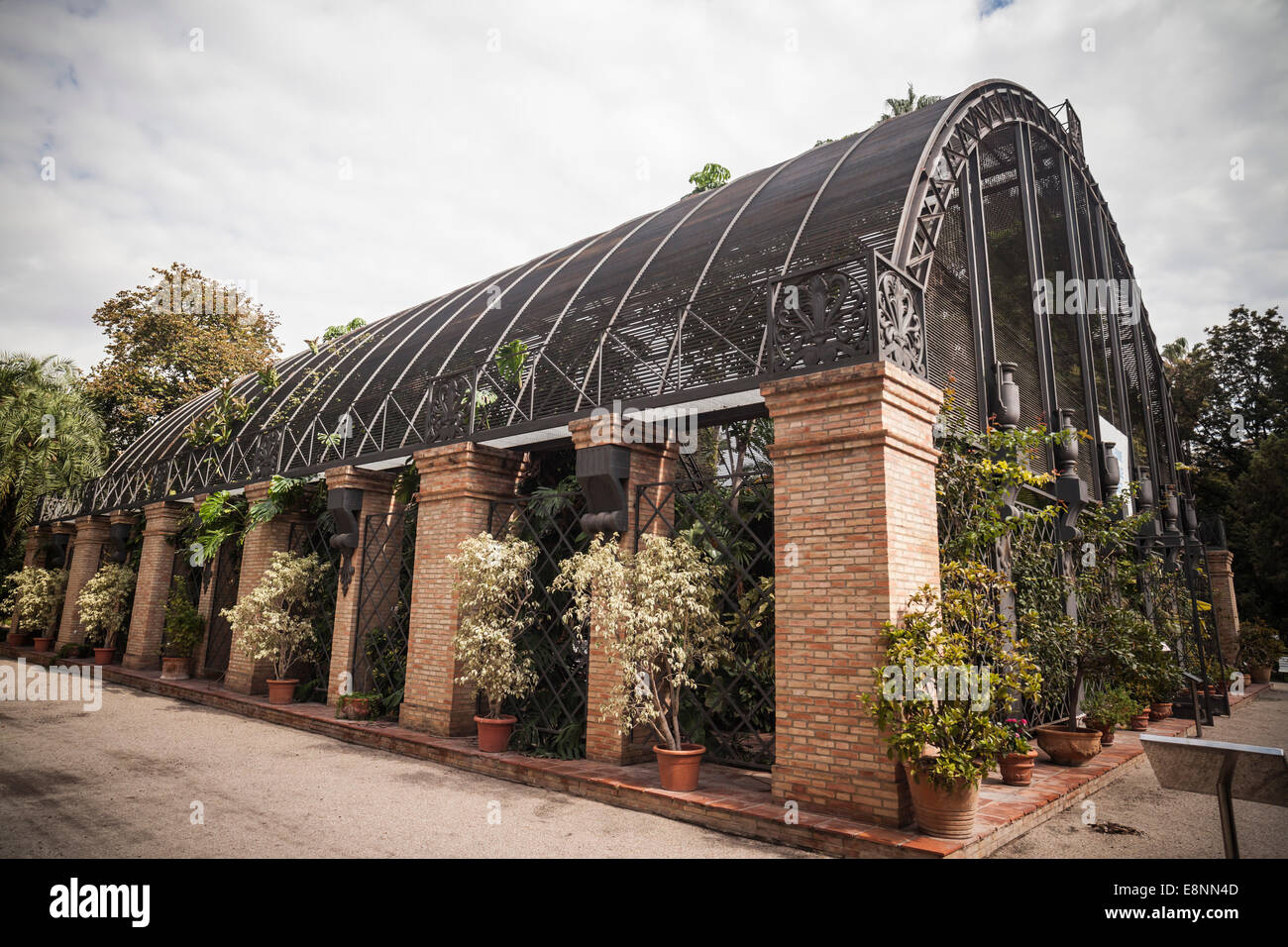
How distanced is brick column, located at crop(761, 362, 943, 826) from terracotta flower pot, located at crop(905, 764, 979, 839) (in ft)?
0.79

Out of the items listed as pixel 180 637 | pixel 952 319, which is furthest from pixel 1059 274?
pixel 180 637

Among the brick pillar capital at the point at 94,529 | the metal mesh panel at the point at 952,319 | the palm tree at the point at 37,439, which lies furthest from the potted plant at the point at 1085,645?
the palm tree at the point at 37,439

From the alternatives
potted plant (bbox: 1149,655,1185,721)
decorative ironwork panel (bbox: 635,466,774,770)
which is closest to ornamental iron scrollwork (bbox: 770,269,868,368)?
decorative ironwork panel (bbox: 635,466,774,770)

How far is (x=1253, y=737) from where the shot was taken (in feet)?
40.4

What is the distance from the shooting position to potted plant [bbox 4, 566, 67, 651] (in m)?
21.9

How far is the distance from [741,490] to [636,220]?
8.66 meters

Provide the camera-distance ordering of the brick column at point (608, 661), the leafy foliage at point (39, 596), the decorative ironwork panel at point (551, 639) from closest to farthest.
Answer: the brick column at point (608, 661) → the decorative ironwork panel at point (551, 639) → the leafy foliage at point (39, 596)

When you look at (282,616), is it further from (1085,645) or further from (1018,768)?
(1085,645)

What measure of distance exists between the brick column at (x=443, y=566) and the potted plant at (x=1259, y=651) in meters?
24.9

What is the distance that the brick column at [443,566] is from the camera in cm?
1020

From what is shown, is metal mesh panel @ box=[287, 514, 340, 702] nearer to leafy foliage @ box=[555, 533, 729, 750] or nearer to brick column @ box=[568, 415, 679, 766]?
brick column @ box=[568, 415, 679, 766]

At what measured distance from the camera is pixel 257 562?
47.4ft

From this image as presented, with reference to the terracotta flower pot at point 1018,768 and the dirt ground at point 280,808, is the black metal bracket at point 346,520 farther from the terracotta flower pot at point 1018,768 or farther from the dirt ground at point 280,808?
the terracotta flower pot at point 1018,768

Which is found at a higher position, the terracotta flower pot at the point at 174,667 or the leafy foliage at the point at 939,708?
the leafy foliage at the point at 939,708
